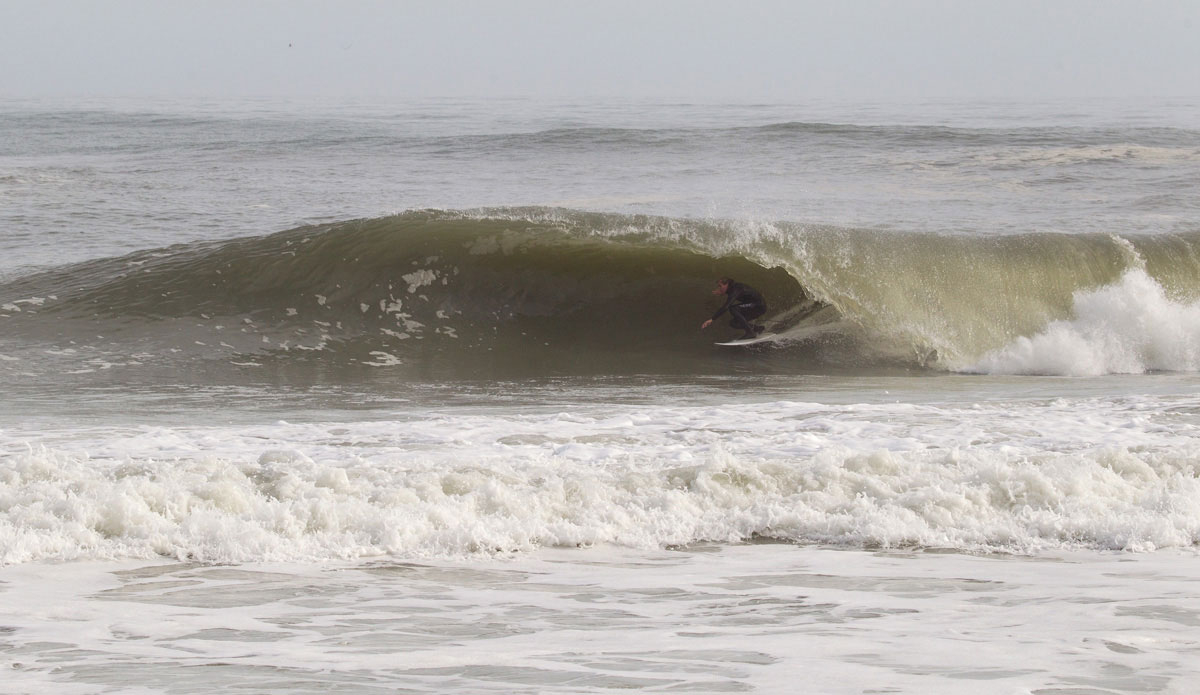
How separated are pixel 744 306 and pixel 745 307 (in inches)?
0.6

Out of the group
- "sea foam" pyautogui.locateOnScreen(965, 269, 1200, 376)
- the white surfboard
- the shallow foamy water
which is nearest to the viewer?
the shallow foamy water

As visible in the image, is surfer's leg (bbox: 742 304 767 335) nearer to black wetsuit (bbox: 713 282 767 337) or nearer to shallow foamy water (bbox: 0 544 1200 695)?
black wetsuit (bbox: 713 282 767 337)

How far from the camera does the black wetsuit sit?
11.6 meters

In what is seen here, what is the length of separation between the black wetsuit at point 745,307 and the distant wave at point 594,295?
195 millimetres

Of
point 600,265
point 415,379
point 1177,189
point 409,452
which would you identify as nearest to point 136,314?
point 415,379

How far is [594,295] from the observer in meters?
12.6

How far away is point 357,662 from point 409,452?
3.01m

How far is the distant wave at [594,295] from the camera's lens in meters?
11.1

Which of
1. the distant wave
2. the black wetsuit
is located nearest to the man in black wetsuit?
the black wetsuit

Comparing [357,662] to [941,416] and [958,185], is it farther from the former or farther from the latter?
[958,185]

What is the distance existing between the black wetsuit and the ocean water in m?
0.23

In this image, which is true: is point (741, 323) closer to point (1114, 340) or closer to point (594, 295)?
point (594, 295)

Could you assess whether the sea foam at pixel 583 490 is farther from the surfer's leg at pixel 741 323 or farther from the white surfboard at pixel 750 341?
the surfer's leg at pixel 741 323

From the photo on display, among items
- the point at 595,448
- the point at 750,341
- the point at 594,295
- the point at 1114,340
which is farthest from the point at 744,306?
the point at 595,448
